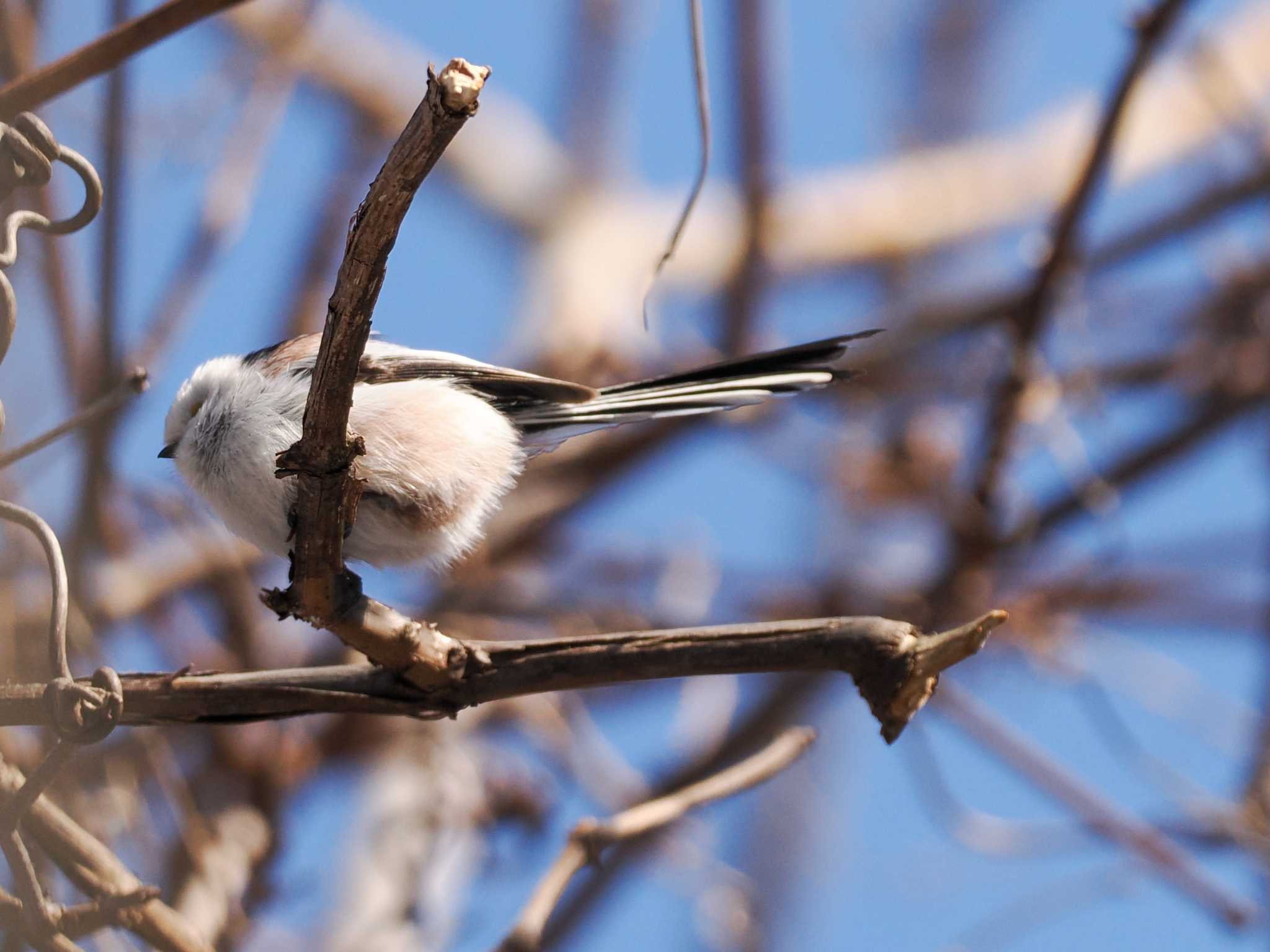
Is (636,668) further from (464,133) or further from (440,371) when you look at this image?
(464,133)

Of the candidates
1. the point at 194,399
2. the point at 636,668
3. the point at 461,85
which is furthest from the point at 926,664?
the point at 194,399

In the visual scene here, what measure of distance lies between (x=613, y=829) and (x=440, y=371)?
834mm

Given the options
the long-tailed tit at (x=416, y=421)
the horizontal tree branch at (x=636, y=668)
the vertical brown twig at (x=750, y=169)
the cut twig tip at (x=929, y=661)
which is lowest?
the cut twig tip at (x=929, y=661)

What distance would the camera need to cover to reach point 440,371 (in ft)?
6.74

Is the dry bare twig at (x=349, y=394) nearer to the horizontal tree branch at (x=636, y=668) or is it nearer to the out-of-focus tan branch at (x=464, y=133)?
the horizontal tree branch at (x=636, y=668)

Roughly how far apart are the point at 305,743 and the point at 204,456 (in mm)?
1931

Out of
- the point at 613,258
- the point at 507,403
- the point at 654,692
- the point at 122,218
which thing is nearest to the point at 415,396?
the point at 507,403

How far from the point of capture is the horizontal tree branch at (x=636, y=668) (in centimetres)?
129

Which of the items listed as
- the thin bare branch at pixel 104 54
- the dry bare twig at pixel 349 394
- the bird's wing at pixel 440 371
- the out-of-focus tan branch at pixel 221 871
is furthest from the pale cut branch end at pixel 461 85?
the out-of-focus tan branch at pixel 221 871

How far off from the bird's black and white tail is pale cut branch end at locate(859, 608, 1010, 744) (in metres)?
0.41

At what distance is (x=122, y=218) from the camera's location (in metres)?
2.43

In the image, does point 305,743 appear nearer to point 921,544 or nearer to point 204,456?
point 204,456

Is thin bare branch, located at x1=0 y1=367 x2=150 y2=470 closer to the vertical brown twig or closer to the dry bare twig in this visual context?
the dry bare twig

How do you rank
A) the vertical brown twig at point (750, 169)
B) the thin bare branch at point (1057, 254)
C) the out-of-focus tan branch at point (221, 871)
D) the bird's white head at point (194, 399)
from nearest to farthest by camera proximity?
the bird's white head at point (194, 399)
the out-of-focus tan branch at point (221, 871)
the thin bare branch at point (1057, 254)
the vertical brown twig at point (750, 169)
